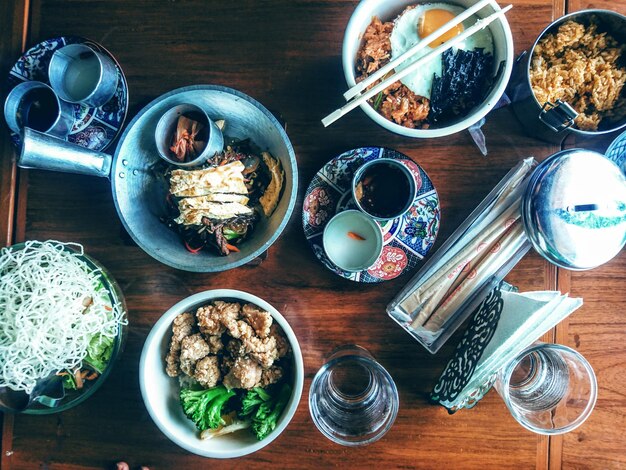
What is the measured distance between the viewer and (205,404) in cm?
158

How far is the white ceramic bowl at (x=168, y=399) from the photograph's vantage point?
1512 millimetres

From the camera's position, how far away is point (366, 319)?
1716mm

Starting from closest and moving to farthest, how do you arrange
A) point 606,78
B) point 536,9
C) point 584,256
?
point 584,256 → point 606,78 → point 536,9

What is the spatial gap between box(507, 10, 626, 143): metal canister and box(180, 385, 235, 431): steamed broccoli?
1.26 meters

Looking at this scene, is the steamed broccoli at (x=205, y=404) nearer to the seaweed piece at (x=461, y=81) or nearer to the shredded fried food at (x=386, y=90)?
the shredded fried food at (x=386, y=90)

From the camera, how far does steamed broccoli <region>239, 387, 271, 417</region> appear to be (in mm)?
1583

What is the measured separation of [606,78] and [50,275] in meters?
1.78

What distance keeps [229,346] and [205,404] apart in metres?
0.19

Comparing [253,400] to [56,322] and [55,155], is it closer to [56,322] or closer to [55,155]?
[56,322]

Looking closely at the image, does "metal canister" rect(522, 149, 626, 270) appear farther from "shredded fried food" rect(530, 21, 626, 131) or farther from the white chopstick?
the white chopstick

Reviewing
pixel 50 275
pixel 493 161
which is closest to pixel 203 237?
pixel 50 275

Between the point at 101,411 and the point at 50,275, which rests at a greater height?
the point at 50,275

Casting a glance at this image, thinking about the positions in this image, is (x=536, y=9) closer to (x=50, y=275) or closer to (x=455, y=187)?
(x=455, y=187)

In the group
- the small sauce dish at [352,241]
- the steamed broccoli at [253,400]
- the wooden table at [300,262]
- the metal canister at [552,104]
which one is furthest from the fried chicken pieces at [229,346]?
the metal canister at [552,104]
